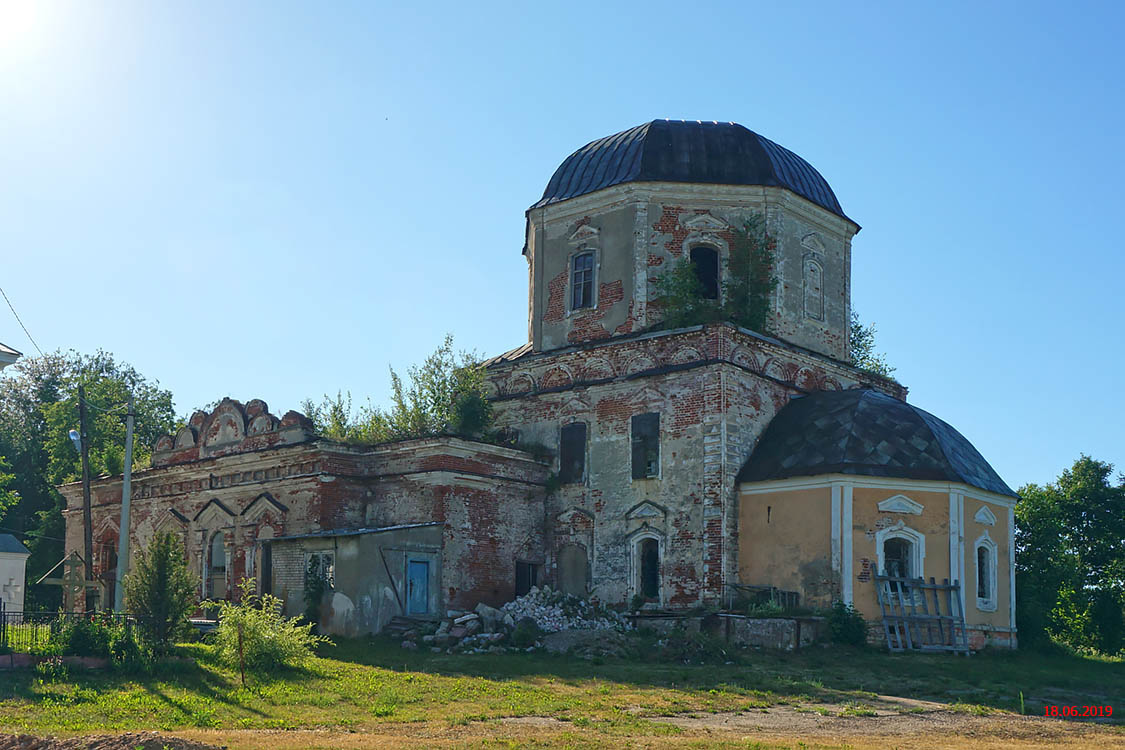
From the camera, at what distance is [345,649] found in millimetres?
22172

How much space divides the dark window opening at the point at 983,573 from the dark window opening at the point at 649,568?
6649mm

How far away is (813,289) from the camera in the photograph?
94.3 ft

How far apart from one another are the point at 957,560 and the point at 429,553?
10.9 metres

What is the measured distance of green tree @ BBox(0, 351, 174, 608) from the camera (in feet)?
143

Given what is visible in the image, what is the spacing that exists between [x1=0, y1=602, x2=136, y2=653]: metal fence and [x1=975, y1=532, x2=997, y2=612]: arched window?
1661cm

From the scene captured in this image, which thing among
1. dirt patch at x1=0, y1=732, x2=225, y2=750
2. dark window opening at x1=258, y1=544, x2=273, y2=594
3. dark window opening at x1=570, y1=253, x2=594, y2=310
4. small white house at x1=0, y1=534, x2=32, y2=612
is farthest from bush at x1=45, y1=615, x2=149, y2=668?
small white house at x1=0, y1=534, x2=32, y2=612

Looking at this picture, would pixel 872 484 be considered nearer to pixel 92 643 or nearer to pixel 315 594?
pixel 315 594

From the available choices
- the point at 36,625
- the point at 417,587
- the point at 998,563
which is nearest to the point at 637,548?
the point at 417,587

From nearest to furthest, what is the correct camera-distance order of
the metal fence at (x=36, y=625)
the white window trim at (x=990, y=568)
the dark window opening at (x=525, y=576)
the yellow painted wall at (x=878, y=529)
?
the metal fence at (x=36, y=625) → the yellow painted wall at (x=878, y=529) → the white window trim at (x=990, y=568) → the dark window opening at (x=525, y=576)

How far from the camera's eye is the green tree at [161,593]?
1869cm

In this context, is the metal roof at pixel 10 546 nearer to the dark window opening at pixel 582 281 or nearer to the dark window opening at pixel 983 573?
the dark window opening at pixel 582 281

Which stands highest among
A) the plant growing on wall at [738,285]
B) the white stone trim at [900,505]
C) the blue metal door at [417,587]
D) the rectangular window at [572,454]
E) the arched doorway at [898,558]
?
the plant growing on wall at [738,285]

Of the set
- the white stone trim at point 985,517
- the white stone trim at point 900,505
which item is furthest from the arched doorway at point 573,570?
the white stone trim at point 985,517

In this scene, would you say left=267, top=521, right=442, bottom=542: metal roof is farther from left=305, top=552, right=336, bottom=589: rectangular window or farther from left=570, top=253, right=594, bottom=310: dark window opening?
left=570, top=253, right=594, bottom=310: dark window opening
